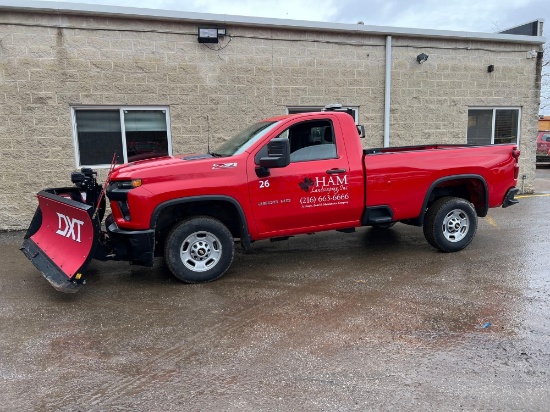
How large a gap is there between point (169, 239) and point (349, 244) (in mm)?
3213

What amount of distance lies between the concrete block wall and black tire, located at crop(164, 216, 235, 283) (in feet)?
13.6

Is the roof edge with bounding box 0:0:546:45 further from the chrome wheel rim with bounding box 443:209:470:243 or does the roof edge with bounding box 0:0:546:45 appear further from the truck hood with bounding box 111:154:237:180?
the chrome wheel rim with bounding box 443:209:470:243

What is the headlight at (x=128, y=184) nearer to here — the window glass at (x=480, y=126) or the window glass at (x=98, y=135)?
the window glass at (x=98, y=135)

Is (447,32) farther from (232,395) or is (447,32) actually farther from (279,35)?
(232,395)

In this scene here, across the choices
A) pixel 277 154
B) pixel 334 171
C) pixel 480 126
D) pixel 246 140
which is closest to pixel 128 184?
pixel 246 140

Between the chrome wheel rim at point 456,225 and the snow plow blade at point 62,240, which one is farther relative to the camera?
the chrome wheel rim at point 456,225

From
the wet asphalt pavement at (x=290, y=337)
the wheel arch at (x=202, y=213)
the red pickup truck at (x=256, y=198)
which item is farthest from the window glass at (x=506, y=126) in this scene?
the wheel arch at (x=202, y=213)

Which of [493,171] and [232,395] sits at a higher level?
[493,171]

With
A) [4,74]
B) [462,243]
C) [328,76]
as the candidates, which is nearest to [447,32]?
[328,76]

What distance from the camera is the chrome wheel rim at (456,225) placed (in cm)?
652

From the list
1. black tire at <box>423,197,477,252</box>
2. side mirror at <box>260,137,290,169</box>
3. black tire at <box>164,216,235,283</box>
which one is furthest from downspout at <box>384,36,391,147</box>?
black tire at <box>164,216,235,283</box>

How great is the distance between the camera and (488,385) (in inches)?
125

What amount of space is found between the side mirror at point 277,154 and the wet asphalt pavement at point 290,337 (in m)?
1.44

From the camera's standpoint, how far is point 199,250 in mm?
5375
